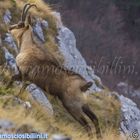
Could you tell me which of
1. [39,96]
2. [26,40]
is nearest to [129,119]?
[39,96]

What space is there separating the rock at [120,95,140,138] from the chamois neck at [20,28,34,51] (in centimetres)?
394

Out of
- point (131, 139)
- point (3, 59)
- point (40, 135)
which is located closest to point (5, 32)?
point (3, 59)

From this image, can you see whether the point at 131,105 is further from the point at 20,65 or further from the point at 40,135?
the point at 40,135

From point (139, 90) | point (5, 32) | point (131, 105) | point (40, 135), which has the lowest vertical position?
point (139, 90)

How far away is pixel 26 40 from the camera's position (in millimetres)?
9906

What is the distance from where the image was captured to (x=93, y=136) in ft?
30.3

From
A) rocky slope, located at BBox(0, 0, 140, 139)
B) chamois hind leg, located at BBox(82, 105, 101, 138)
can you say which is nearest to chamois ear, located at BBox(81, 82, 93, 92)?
chamois hind leg, located at BBox(82, 105, 101, 138)

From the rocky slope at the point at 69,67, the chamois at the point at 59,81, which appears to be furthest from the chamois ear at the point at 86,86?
the rocky slope at the point at 69,67

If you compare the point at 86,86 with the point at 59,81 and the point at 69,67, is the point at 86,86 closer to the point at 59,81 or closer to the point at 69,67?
the point at 59,81

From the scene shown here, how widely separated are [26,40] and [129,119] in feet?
16.7

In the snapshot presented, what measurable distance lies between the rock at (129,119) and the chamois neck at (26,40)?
12.9 feet

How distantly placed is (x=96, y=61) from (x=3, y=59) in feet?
65.9

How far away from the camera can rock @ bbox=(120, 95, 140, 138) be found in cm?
1354

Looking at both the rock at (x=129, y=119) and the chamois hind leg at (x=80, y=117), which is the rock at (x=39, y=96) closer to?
the chamois hind leg at (x=80, y=117)
